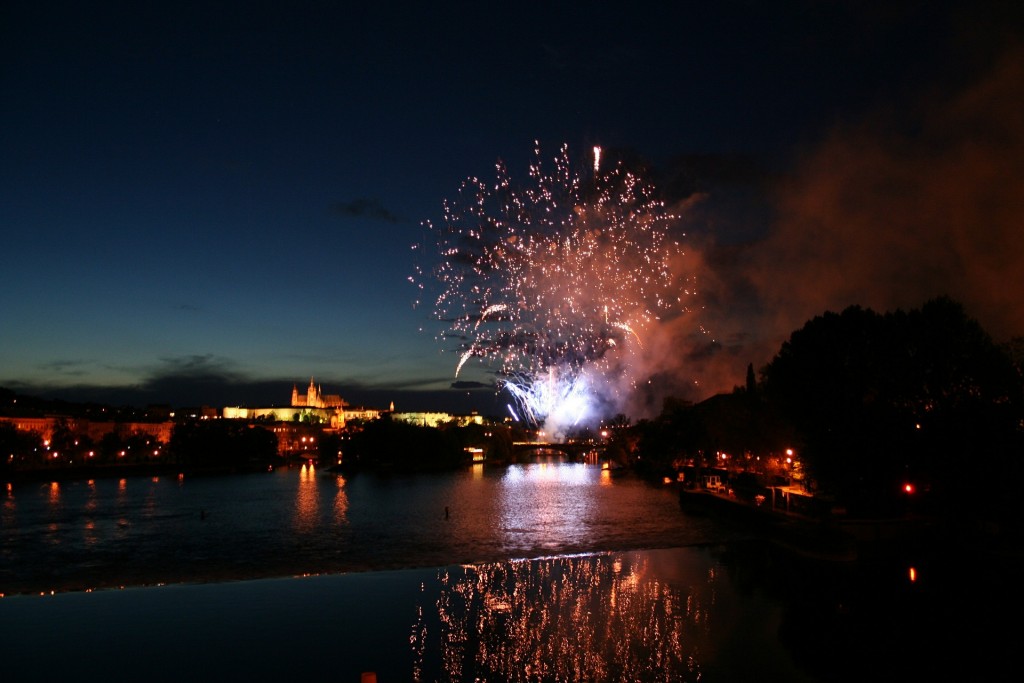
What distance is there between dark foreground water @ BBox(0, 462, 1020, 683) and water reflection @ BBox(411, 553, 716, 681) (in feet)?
0.22

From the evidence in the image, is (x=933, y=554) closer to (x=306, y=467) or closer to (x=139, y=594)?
(x=139, y=594)

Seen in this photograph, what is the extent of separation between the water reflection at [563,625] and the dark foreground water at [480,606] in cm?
7

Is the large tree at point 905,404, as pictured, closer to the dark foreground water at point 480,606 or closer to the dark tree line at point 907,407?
the dark tree line at point 907,407

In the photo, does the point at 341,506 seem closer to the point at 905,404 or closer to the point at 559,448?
the point at 905,404

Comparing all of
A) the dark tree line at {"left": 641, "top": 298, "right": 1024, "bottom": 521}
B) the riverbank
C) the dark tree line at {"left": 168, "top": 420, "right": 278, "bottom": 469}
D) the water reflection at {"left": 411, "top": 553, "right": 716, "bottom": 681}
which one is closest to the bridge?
the riverbank

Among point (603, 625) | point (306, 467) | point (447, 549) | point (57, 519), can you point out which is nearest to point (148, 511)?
point (57, 519)

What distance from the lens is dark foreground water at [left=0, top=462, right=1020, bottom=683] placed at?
14766 millimetres

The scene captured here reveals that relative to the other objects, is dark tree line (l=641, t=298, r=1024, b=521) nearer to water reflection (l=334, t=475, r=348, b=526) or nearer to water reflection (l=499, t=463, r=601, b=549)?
water reflection (l=499, t=463, r=601, b=549)

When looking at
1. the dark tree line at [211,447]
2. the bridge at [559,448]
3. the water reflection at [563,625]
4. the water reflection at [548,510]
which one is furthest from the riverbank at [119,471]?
the water reflection at [563,625]

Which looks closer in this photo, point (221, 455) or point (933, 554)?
point (933, 554)

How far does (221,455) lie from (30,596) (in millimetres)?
68693

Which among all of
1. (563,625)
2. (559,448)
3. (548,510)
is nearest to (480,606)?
(563,625)

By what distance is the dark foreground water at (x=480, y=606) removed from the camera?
1477cm

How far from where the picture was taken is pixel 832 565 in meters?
24.5
